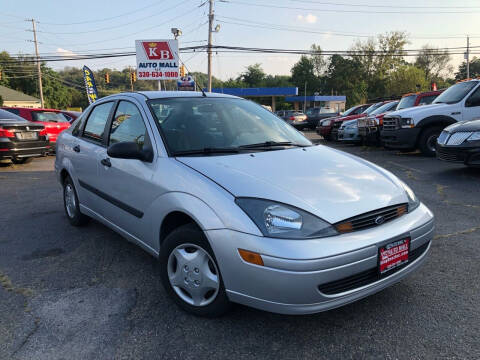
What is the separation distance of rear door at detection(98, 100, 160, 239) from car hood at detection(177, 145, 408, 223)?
0.45m

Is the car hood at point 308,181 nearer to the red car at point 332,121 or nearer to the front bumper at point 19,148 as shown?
the front bumper at point 19,148

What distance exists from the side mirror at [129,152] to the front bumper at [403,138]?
840 cm

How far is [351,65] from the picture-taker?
269 feet

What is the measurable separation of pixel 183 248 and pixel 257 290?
65cm

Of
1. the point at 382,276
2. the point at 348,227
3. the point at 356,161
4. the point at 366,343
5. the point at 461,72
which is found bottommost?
the point at 366,343

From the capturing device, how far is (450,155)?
659 cm

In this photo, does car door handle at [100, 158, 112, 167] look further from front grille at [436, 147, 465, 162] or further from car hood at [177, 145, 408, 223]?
front grille at [436, 147, 465, 162]

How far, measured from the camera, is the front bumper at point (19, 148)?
9.30m

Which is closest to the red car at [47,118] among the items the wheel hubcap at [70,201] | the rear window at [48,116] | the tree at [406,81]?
the rear window at [48,116]

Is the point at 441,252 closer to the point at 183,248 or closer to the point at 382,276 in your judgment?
the point at 382,276

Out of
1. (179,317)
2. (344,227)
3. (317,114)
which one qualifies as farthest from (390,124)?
(317,114)

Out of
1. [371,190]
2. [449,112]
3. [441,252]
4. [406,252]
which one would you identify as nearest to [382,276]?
[406,252]

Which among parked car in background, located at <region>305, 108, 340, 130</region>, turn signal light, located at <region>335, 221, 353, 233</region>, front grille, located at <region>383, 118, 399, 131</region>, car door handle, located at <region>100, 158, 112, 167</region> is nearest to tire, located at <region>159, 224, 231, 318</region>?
turn signal light, located at <region>335, 221, 353, 233</region>

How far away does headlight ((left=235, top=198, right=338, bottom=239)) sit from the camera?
6.80 ft
